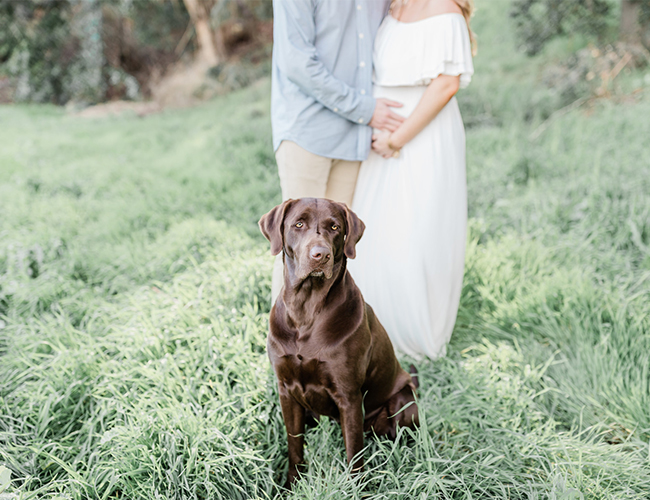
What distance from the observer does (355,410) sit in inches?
70.4

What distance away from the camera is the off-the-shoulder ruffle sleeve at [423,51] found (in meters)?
2.23

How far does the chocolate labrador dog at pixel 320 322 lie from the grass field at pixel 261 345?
0.26 m

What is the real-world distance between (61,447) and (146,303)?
41.4 inches

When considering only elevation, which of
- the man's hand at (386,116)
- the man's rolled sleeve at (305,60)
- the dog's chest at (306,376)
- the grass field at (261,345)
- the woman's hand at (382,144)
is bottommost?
the grass field at (261,345)

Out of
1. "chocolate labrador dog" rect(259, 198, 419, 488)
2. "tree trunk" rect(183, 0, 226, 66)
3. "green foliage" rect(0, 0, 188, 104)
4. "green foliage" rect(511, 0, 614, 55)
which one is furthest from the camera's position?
"tree trunk" rect(183, 0, 226, 66)

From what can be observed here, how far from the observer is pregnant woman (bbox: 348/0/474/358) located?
2277 mm

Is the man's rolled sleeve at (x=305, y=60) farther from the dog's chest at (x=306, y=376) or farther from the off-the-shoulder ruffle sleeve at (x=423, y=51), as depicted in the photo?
the dog's chest at (x=306, y=376)

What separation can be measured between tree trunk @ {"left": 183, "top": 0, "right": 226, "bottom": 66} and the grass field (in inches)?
316

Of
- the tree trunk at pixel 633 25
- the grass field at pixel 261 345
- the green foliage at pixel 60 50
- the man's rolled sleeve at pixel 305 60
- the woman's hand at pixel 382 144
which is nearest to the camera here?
the grass field at pixel 261 345

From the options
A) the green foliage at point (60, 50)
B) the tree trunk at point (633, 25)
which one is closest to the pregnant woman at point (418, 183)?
the tree trunk at point (633, 25)

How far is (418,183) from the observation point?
2.53 m

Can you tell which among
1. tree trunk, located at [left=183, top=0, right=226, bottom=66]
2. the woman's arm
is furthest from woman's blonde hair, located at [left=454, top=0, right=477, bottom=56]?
tree trunk, located at [left=183, top=0, right=226, bottom=66]

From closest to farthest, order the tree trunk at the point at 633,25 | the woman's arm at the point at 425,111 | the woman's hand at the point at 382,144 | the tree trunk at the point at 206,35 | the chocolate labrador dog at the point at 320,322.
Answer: the chocolate labrador dog at the point at 320,322, the woman's arm at the point at 425,111, the woman's hand at the point at 382,144, the tree trunk at the point at 633,25, the tree trunk at the point at 206,35

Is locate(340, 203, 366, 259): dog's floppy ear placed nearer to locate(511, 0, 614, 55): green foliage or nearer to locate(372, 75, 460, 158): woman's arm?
locate(372, 75, 460, 158): woman's arm
